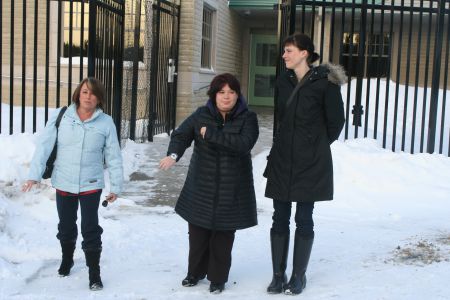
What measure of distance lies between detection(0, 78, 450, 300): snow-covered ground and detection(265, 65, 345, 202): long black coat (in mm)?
720

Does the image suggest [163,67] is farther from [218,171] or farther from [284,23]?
[218,171]

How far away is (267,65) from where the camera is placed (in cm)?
2200

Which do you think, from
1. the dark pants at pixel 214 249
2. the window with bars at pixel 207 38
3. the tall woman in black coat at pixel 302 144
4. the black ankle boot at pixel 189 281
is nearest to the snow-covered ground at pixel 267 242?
the black ankle boot at pixel 189 281

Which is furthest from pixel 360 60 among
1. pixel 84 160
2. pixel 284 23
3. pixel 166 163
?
pixel 84 160

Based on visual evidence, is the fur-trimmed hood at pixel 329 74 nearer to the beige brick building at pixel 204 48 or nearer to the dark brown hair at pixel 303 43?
the dark brown hair at pixel 303 43

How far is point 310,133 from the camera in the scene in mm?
4219

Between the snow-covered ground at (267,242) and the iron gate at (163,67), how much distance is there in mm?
3946

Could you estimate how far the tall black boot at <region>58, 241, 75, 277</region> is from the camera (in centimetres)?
449

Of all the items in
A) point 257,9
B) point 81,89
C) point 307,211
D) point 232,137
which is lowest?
point 307,211

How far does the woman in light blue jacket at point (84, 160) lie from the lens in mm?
4246

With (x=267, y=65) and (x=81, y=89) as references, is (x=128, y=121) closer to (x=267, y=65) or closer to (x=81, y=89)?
(x=81, y=89)

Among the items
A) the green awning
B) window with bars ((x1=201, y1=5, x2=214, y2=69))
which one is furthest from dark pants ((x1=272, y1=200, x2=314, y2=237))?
the green awning

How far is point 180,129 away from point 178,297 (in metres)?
1.10

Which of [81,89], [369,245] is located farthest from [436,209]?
[81,89]
